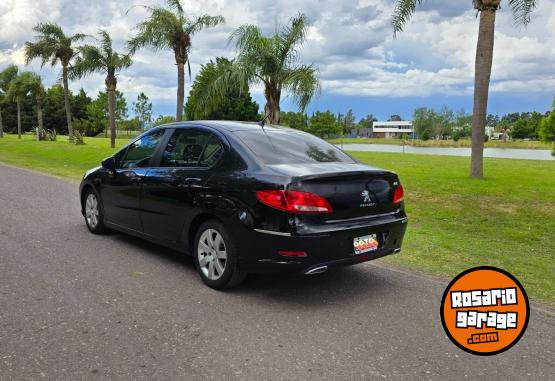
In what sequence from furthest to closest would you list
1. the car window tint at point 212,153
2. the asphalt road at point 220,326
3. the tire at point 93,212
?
the tire at point 93,212, the car window tint at point 212,153, the asphalt road at point 220,326

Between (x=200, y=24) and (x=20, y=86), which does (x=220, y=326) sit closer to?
(x=200, y=24)

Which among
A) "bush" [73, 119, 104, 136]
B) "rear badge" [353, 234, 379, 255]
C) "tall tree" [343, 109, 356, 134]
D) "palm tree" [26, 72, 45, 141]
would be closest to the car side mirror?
"rear badge" [353, 234, 379, 255]

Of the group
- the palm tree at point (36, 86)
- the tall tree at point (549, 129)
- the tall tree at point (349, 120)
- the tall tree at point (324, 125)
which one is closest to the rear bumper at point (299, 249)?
the tall tree at point (549, 129)

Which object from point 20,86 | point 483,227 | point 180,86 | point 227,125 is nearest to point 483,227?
point 483,227

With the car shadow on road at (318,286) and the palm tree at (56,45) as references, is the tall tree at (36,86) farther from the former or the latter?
the car shadow on road at (318,286)

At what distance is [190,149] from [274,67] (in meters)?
16.0

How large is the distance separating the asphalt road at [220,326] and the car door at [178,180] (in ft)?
1.64

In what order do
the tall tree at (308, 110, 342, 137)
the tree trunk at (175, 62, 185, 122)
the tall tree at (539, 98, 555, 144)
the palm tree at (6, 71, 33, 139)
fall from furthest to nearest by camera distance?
1. the tall tree at (308, 110, 342, 137)
2. the palm tree at (6, 71, 33, 139)
3. the tall tree at (539, 98, 555, 144)
4. the tree trunk at (175, 62, 185, 122)

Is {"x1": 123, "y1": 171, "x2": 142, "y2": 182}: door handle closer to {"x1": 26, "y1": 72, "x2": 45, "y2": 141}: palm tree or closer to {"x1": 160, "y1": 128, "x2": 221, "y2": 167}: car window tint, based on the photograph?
{"x1": 160, "y1": 128, "x2": 221, "y2": 167}: car window tint

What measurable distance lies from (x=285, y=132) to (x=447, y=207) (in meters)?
5.42

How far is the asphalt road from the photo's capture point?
10.7 feet

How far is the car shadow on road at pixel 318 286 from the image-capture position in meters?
4.62

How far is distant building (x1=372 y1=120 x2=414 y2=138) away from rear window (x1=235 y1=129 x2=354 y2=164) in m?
144

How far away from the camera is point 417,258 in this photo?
6.13m
